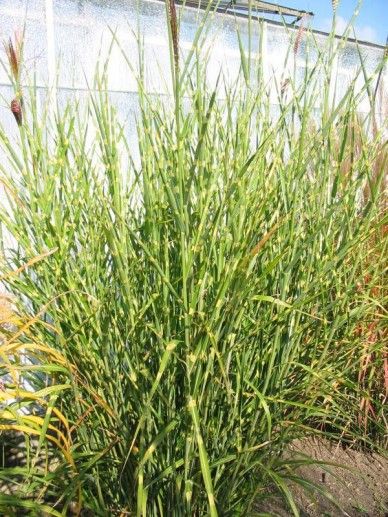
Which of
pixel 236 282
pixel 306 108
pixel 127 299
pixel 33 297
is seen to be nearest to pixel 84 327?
pixel 33 297

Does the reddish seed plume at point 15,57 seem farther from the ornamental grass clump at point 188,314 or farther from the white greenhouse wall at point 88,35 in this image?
the white greenhouse wall at point 88,35

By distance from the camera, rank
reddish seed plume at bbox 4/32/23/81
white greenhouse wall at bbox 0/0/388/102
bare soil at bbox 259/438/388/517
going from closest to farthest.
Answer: reddish seed plume at bbox 4/32/23/81 → bare soil at bbox 259/438/388/517 → white greenhouse wall at bbox 0/0/388/102

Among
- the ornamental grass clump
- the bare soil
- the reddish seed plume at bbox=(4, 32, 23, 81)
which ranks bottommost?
the bare soil

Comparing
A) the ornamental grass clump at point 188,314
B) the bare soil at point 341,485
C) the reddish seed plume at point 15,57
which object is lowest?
the bare soil at point 341,485

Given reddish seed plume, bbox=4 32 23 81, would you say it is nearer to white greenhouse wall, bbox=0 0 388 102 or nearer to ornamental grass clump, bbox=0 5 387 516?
ornamental grass clump, bbox=0 5 387 516

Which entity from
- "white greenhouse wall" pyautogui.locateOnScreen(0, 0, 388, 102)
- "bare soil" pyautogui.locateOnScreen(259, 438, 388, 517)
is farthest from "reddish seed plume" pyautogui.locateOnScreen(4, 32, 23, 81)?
"white greenhouse wall" pyautogui.locateOnScreen(0, 0, 388, 102)

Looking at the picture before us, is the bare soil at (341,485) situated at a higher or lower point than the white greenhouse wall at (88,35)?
lower

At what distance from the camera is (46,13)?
3.60 m

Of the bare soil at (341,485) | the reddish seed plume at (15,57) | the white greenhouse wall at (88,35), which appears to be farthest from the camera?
the white greenhouse wall at (88,35)

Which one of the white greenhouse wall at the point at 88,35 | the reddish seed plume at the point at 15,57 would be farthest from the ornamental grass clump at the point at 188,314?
the white greenhouse wall at the point at 88,35

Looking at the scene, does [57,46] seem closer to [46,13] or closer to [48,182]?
[46,13]

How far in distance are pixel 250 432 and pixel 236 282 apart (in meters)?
0.31

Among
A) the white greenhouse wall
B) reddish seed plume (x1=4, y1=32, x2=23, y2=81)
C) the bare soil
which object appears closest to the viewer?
reddish seed plume (x1=4, y1=32, x2=23, y2=81)

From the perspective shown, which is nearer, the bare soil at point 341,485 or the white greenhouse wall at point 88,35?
the bare soil at point 341,485
